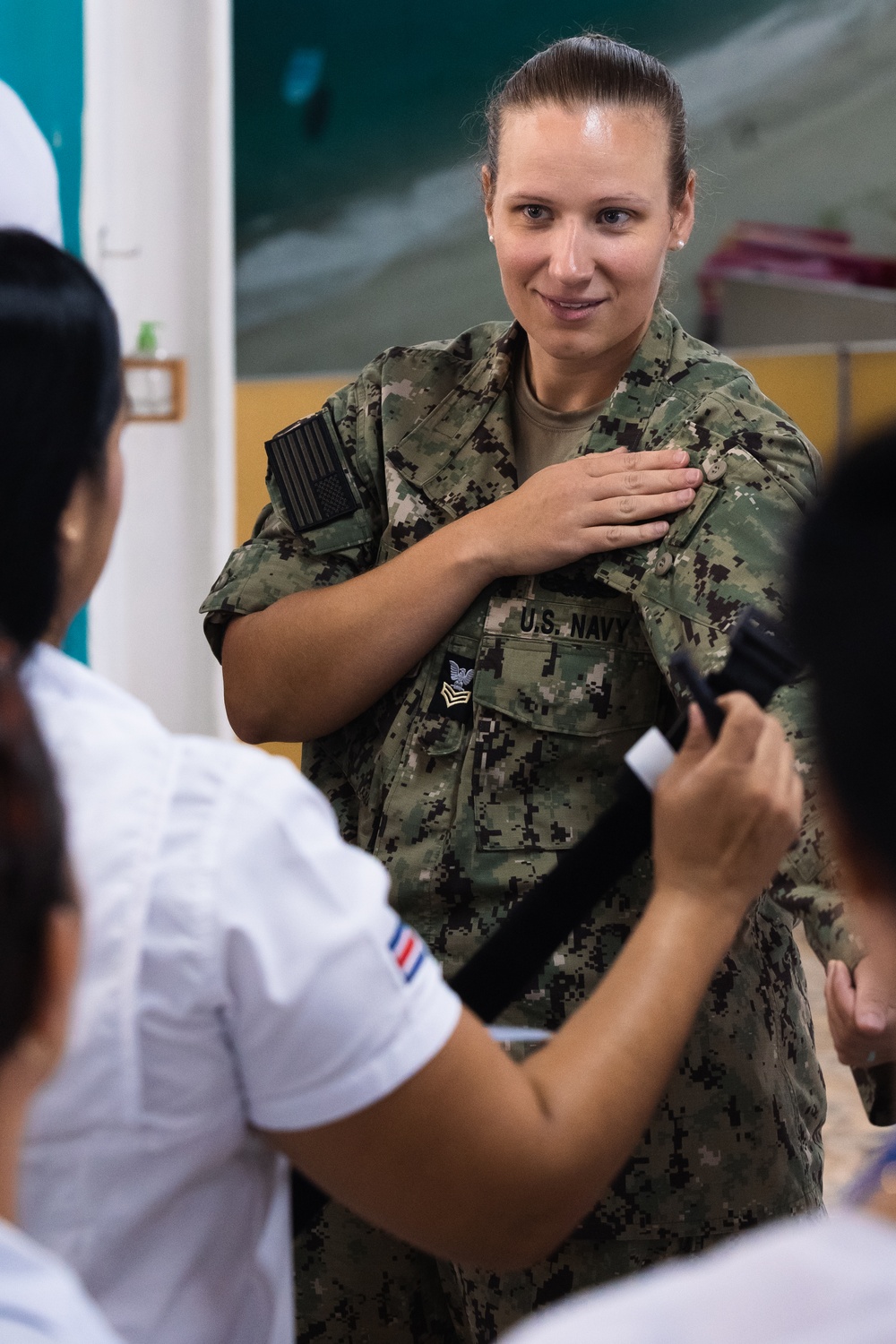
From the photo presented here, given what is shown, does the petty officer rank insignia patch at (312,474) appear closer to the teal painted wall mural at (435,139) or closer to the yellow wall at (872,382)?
the yellow wall at (872,382)

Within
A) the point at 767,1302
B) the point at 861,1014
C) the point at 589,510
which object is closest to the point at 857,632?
the point at 767,1302

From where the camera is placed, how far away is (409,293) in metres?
6.71

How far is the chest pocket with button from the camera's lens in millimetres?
1377

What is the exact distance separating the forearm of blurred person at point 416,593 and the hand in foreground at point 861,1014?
1.40 feet

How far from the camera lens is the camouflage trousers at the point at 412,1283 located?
1.37m

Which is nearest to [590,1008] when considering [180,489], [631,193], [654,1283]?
[654,1283]

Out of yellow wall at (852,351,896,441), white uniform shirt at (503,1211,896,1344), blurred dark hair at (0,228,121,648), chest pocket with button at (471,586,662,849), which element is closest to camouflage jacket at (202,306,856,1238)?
chest pocket with button at (471,586,662,849)

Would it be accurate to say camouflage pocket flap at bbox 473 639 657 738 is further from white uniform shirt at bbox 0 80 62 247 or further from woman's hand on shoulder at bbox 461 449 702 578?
white uniform shirt at bbox 0 80 62 247

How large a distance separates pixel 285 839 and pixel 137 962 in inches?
3.8

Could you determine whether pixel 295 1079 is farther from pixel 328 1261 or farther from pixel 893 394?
pixel 893 394

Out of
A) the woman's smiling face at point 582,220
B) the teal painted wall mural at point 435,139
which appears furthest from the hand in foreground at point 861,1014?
the teal painted wall mural at point 435,139

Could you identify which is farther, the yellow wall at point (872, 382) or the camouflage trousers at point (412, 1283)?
the yellow wall at point (872, 382)

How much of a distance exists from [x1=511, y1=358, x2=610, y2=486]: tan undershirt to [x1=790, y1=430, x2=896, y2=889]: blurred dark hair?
0.85 meters

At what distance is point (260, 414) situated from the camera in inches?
168
